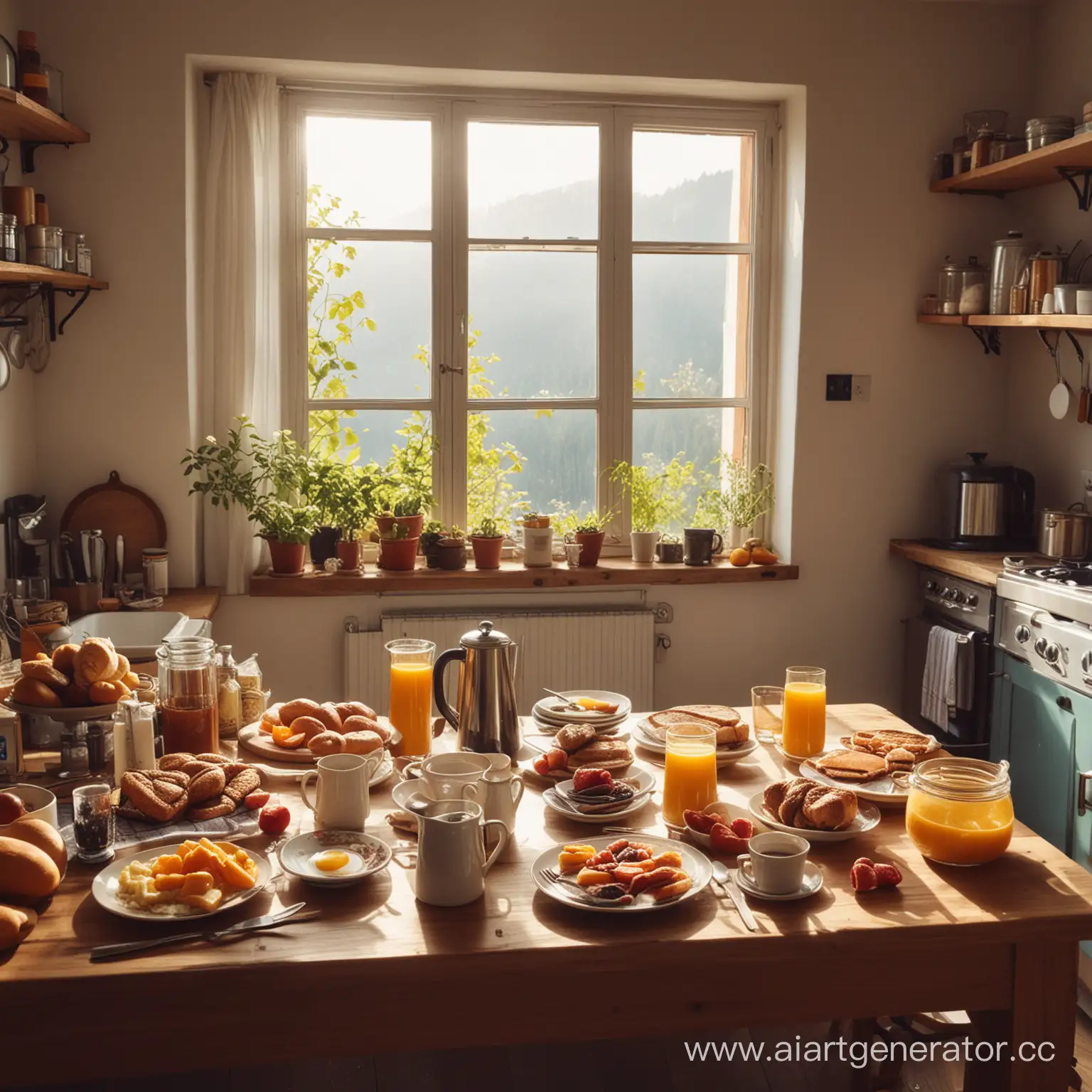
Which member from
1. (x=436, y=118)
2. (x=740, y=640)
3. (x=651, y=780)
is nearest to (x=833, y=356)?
(x=740, y=640)

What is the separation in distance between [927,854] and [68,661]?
1.42m

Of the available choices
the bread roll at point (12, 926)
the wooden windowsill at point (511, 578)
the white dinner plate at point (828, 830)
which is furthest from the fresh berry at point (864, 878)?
the wooden windowsill at point (511, 578)

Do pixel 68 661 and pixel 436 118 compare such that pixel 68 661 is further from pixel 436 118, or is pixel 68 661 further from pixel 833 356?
pixel 833 356

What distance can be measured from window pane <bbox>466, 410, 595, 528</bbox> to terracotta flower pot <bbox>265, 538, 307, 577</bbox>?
24.7 inches

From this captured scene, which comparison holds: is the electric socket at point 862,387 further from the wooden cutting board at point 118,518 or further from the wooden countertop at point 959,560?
the wooden cutting board at point 118,518

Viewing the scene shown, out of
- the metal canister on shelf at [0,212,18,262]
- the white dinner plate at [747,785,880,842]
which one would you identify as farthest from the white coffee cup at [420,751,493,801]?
the metal canister on shelf at [0,212,18,262]

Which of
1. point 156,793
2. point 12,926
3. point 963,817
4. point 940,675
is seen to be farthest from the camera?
point 940,675

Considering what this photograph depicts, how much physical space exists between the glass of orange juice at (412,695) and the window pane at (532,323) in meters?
2.03

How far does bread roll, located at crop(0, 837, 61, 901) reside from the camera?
143 cm

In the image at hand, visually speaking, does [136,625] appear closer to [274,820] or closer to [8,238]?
[8,238]

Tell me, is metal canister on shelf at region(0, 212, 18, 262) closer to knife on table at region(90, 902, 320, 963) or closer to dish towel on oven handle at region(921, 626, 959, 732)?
knife on table at region(90, 902, 320, 963)

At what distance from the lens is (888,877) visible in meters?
1.54

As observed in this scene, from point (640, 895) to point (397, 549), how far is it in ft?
7.74

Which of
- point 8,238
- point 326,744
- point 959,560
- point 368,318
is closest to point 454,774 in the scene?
point 326,744
